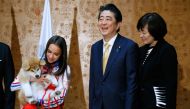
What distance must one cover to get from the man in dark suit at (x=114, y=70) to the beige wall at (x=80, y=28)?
40.6 inches

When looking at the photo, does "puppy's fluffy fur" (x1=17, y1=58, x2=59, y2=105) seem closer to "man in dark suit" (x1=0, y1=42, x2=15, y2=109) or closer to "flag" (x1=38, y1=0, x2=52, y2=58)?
"man in dark suit" (x1=0, y1=42, x2=15, y2=109)

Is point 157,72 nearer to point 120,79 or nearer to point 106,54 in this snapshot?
point 120,79

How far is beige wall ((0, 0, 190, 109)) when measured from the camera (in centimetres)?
354

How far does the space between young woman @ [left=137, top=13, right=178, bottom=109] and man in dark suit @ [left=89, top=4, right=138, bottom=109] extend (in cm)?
16

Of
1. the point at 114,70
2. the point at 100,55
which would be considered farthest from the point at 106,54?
the point at 114,70

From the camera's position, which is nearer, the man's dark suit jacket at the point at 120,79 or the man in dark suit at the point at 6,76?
the man's dark suit jacket at the point at 120,79

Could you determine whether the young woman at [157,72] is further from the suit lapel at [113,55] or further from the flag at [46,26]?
the flag at [46,26]

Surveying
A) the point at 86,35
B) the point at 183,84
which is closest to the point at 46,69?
the point at 86,35

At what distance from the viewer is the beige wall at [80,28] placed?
3.54 meters

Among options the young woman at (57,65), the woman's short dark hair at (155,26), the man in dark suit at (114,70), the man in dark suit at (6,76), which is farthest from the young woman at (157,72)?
the man in dark suit at (6,76)

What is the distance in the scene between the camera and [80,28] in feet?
11.8

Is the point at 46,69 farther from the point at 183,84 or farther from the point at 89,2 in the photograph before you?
the point at 183,84

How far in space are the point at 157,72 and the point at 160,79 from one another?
0.06m

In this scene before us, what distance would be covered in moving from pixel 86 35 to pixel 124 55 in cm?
123
